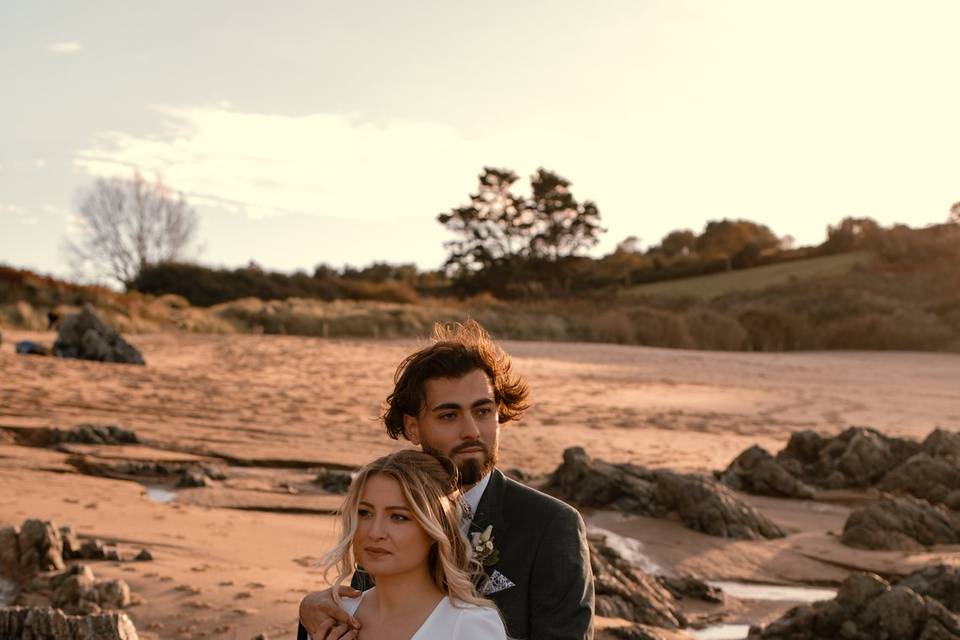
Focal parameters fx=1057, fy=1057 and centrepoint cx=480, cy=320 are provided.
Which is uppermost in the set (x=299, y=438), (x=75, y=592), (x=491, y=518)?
(x=491, y=518)

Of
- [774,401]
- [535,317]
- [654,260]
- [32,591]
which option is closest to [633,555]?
[32,591]

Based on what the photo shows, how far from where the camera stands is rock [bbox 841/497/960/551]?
27.1 feet

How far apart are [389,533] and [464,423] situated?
48cm

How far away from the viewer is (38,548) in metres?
5.77

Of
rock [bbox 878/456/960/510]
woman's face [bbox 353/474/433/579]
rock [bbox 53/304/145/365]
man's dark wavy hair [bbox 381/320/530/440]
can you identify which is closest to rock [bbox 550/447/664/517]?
rock [bbox 878/456/960/510]

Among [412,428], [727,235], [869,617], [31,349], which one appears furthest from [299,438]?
[727,235]

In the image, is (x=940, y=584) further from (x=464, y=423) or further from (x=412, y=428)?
(x=464, y=423)

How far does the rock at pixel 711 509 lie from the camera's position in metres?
8.52

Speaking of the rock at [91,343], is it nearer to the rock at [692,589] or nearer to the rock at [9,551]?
the rock at [9,551]

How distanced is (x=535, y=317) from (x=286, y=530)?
26.6m

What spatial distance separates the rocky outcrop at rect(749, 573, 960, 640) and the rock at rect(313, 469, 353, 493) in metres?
4.41

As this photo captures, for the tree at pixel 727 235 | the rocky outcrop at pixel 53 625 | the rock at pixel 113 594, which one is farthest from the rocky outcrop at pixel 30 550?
the tree at pixel 727 235

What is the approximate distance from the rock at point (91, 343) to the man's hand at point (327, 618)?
16660mm

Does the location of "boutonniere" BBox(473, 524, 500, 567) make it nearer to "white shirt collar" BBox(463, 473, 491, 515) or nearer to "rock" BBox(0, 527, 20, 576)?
"white shirt collar" BBox(463, 473, 491, 515)
